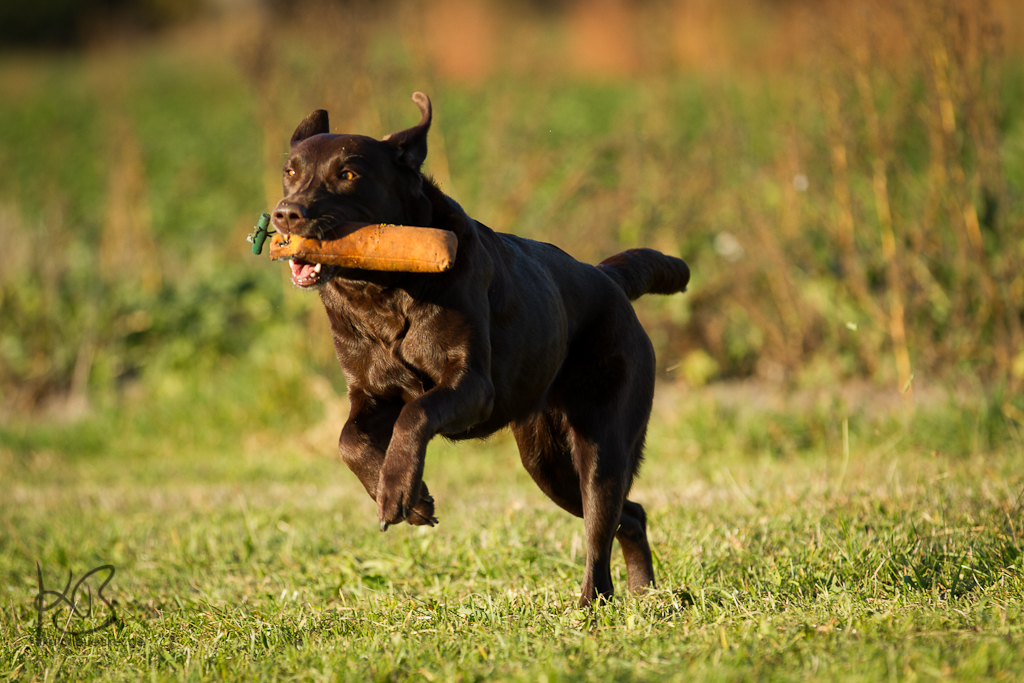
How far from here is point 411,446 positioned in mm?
3156

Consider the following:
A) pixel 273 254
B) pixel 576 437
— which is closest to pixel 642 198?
pixel 576 437

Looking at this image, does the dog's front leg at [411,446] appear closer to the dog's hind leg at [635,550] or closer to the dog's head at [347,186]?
the dog's head at [347,186]

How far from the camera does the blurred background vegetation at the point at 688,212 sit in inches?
300

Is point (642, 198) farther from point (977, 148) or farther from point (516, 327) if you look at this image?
point (516, 327)

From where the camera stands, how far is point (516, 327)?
361 centimetres

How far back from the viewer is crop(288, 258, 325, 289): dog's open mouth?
3268 millimetres

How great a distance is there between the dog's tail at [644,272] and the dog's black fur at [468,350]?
23 centimetres

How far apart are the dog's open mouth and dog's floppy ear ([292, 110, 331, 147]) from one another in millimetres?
625

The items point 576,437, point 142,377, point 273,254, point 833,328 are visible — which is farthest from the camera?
point 142,377

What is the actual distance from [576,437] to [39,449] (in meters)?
7.01

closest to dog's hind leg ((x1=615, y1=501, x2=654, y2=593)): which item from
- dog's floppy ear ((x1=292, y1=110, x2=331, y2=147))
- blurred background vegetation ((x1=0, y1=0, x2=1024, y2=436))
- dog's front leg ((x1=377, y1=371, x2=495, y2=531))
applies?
dog's front leg ((x1=377, y1=371, x2=495, y2=531))

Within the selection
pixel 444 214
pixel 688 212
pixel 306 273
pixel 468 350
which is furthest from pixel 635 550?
pixel 688 212

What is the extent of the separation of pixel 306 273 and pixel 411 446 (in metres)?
0.66

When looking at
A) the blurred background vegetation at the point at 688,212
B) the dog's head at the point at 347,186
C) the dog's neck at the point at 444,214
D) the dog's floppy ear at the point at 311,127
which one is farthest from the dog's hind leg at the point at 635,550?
the blurred background vegetation at the point at 688,212
